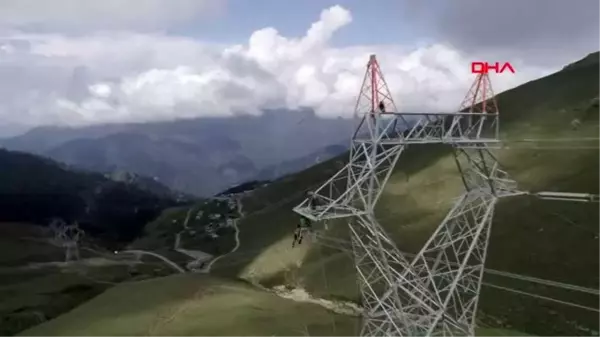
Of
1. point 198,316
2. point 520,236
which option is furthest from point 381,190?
point 520,236

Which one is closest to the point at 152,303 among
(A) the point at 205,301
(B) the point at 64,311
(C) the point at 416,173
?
(A) the point at 205,301

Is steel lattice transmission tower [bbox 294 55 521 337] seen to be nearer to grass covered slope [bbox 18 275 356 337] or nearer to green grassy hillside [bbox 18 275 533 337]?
green grassy hillside [bbox 18 275 533 337]

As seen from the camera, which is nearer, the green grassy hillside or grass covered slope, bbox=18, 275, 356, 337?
the green grassy hillside

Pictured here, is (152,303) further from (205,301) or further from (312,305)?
(312,305)

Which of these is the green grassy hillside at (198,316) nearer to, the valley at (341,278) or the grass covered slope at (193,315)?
the grass covered slope at (193,315)

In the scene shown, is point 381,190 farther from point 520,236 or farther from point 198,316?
point 520,236

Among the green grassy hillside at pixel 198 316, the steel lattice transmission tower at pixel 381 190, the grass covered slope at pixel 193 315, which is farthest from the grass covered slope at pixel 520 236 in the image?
the steel lattice transmission tower at pixel 381 190

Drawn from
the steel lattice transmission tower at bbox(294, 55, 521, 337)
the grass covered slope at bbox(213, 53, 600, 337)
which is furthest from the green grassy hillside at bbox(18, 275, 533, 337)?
the steel lattice transmission tower at bbox(294, 55, 521, 337)

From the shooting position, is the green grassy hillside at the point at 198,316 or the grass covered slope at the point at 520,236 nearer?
the grass covered slope at the point at 520,236

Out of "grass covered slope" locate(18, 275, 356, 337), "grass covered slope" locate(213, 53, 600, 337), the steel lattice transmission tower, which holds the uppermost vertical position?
the steel lattice transmission tower
